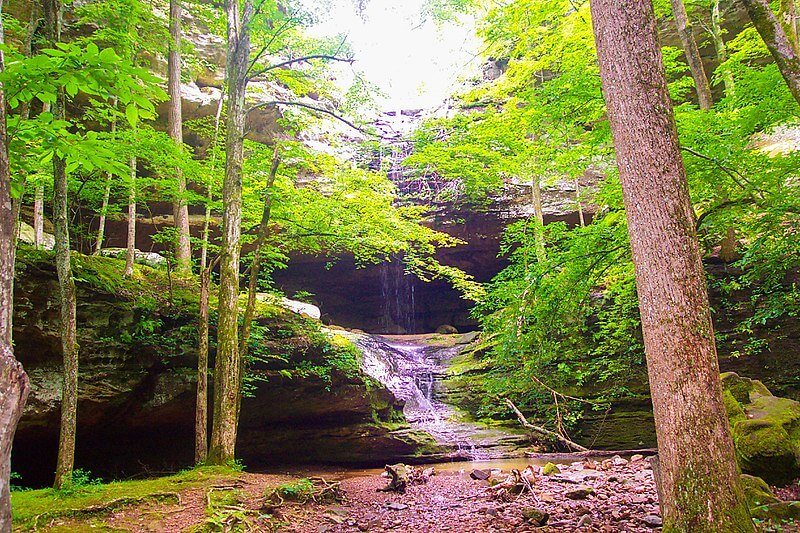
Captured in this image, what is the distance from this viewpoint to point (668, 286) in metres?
3.29

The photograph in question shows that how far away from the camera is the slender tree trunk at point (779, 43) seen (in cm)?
397

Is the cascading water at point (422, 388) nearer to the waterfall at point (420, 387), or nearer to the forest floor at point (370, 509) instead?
the waterfall at point (420, 387)

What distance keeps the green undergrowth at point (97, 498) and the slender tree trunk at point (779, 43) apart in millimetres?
7398

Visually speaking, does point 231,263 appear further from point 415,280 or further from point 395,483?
point 415,280

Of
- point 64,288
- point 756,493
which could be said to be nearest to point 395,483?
point 756,493

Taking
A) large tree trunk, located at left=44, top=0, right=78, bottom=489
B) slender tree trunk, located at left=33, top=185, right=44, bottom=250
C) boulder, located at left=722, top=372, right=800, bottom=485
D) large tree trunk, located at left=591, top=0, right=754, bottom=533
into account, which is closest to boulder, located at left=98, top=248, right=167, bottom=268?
slender tree trunk, located at left=33, top=185, right=44, bottom=250

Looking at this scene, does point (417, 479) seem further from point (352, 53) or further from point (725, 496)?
point (352, 53)

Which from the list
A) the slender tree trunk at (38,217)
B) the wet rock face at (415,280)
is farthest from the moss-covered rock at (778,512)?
the wet rock face at (415,280)

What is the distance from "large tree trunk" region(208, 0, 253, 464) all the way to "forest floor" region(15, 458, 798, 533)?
0.73m

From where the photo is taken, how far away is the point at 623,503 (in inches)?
203

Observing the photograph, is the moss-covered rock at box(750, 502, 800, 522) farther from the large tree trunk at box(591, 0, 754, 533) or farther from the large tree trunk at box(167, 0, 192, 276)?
the large tree trunk at box(167, 0, 192, 276)

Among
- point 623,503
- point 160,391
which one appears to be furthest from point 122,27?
point 623,503

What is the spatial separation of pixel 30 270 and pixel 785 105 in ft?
35.9

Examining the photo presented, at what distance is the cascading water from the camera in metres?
11.9
